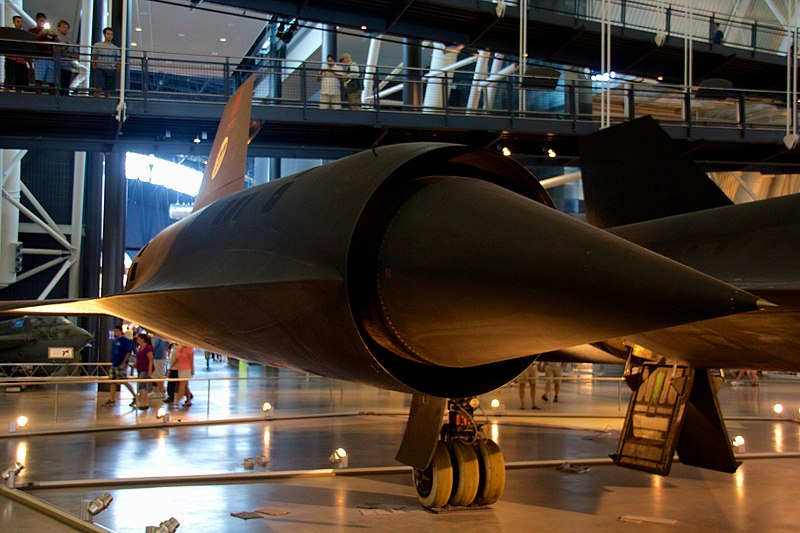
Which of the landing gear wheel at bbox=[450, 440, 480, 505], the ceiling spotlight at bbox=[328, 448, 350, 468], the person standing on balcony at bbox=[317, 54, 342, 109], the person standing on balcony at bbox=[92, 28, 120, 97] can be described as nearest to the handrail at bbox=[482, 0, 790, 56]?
the person standing on balcony at bbox=[317, 54, 342, 109]

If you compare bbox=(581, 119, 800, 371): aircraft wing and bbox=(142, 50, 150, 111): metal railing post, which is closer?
bbox=(581, 119, 800, 371): aircraft wing

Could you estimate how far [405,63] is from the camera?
63.9 feet

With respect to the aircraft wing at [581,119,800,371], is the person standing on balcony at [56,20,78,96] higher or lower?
higher

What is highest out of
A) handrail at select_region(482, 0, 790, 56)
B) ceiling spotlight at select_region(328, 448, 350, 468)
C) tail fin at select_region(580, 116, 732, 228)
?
handrail at select_region(482, 0, 790, 56)

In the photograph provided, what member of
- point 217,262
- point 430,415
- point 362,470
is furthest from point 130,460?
point 217,262

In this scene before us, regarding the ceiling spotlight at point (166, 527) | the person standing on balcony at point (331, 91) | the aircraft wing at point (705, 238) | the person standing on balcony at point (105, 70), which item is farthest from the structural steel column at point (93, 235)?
the ceiling spotlight at point (166, 527)

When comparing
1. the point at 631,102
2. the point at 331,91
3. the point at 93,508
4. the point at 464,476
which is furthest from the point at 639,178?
the point at 631,102

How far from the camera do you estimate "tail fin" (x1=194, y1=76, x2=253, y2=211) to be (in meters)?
6.45

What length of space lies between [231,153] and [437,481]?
3.20 m

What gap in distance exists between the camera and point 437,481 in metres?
6.22

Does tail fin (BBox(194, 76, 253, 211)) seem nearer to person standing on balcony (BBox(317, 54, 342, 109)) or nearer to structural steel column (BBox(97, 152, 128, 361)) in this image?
person standing on balcony (BBox(317, 54, 342, 109))

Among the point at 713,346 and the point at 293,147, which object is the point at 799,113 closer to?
the point at 293,147

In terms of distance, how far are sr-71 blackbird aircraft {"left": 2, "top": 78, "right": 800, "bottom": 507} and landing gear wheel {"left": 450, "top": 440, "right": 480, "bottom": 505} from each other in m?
2.34

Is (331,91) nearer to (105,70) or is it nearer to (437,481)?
(105,70)
